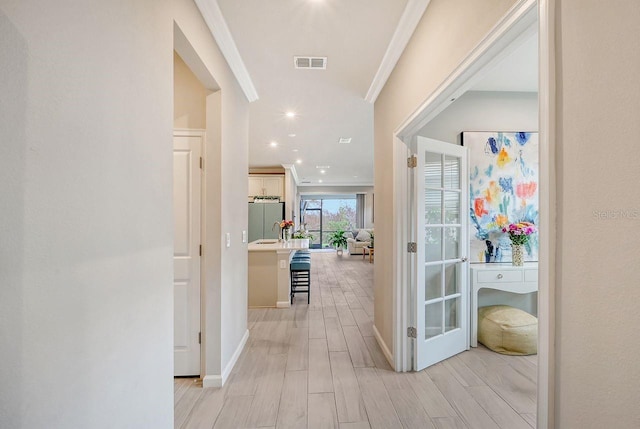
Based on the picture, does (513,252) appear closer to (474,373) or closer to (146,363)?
(474,373)

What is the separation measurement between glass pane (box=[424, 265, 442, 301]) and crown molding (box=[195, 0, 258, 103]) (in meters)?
2.41

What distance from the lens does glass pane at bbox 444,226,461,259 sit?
262 centimetres

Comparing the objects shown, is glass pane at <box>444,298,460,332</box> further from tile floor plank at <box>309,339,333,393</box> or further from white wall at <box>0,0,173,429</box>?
white wall at <box>0,0,173,429</box>

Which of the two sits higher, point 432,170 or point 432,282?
point 432,170

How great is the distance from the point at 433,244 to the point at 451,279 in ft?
1.45

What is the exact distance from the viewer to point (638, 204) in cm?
61

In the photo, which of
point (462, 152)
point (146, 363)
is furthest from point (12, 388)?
point (462, 152)

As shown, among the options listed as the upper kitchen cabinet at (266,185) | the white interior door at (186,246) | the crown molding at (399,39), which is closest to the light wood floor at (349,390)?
the white interior door at (186,246)

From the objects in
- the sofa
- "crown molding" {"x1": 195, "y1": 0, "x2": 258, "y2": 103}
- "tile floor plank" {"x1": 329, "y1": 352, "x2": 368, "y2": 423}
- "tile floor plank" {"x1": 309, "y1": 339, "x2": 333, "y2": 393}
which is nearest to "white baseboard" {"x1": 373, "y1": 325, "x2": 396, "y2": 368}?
"tile floor plank" {"x1": 329, "y1": 352, "x2": 368, "y2": 423}

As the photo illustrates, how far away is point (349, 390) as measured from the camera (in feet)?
6.95

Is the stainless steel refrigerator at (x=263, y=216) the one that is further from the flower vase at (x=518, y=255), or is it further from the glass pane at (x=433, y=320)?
the flower vase at (x=518, y=255)

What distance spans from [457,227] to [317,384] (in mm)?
1864

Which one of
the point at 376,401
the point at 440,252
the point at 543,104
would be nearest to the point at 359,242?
the point at 440,252

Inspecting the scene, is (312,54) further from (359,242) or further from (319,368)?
(359,242)
